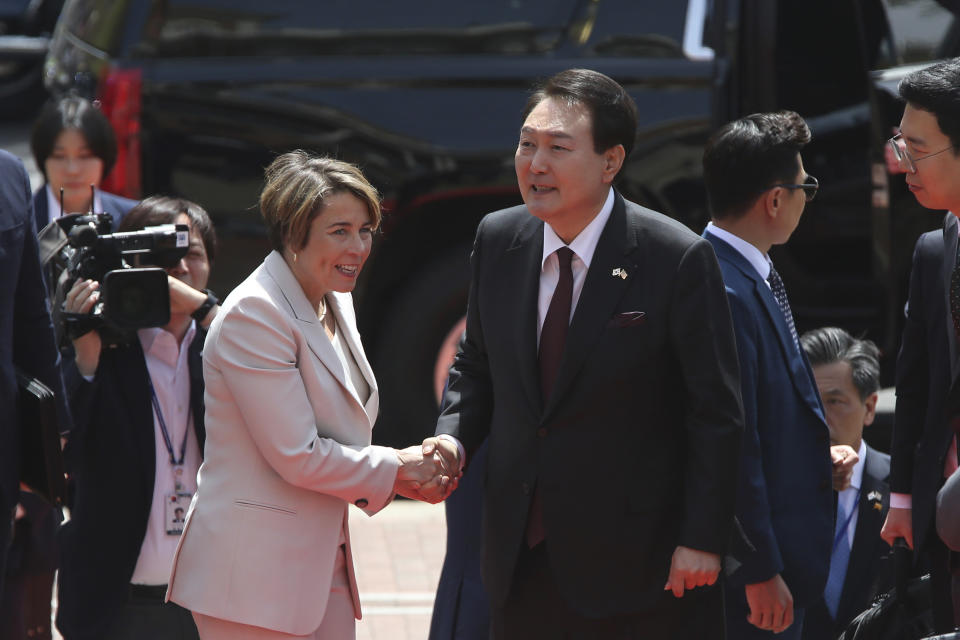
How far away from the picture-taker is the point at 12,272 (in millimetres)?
3834

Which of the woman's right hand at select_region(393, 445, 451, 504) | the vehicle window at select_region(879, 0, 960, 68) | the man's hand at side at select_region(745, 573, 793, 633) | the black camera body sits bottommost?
the man's hand at side at select_region(745, 573, 793, 633)

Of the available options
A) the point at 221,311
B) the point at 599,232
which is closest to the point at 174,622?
the point at 221,311

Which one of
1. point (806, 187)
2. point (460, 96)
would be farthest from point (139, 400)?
point (460, 96)

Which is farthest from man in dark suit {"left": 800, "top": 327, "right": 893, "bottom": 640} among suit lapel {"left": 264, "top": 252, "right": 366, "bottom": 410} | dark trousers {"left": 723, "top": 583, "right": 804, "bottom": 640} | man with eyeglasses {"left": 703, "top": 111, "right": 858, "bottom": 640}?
suit lapel {"left": 264, "top": 252, "right": 366, "bottom": 410}

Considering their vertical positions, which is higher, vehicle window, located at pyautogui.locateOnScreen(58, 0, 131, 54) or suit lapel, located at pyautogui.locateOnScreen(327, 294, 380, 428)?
vehicle window, located at pyautogui.locateOnScreen(58, 0, 131, 54)

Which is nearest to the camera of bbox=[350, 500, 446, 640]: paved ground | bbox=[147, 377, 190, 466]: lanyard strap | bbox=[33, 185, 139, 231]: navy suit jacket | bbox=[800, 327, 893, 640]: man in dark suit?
bbox=[147, 377, 190, 466]: lanyard strap

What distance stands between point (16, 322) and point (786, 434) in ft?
6.77

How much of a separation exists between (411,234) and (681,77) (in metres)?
1.44

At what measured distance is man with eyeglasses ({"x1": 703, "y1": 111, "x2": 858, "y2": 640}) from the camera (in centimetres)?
375

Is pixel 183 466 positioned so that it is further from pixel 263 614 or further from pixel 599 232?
pixel 599 232

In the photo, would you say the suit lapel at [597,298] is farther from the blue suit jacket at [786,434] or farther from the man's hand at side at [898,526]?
the man's hand at side at [898,526]

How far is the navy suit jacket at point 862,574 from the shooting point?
4.42 m

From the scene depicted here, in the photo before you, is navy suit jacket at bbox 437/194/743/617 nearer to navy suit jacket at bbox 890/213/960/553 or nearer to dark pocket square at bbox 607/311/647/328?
dark pocket square at bbox 607/311/647/328

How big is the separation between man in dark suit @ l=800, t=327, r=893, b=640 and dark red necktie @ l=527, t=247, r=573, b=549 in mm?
1171
